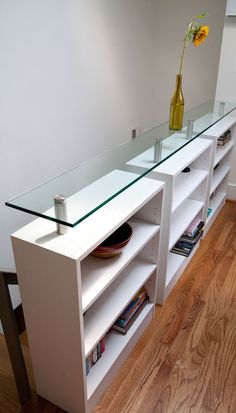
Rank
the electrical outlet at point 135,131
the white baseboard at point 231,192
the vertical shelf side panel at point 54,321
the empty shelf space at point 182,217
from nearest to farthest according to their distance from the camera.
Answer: the vertical shelf side panel at point 54,321, the empty shelf space at point 182,217, the white baseboard at point 231,192, the electrical outlet at point 135,131

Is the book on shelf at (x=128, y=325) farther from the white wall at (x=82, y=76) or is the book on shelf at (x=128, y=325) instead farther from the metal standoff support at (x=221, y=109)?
the metal standoff support at (x=221, y=109)

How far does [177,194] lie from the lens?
7.11 ft

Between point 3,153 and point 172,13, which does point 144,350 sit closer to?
point 3,153

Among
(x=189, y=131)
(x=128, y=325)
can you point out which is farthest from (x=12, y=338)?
(x=189, y=131)

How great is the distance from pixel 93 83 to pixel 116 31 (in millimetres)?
556

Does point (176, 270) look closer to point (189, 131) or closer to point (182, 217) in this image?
point (182, 217)

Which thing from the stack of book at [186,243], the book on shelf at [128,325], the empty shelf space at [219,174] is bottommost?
the book on shelf at [128,325]

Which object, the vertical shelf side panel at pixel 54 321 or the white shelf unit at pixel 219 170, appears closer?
the vertical shelf side panel at pixel 54 321

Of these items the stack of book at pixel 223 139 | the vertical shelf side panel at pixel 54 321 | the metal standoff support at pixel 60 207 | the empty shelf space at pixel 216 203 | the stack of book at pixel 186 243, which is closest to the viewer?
the metal standoff support at pixel 60 207

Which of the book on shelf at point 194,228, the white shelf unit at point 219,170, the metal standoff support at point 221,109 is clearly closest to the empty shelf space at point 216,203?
the white shelf unit at point 219,170

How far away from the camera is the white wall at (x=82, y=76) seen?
2.05 meters

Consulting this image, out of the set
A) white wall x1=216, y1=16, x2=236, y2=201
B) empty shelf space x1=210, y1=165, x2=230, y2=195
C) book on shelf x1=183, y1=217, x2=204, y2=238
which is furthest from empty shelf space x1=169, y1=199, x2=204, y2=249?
white wall x1=216, y1=16, x2=236, y2=201

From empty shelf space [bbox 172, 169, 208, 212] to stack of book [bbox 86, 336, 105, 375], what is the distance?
0.85 metres

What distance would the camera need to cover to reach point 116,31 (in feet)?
9.73
